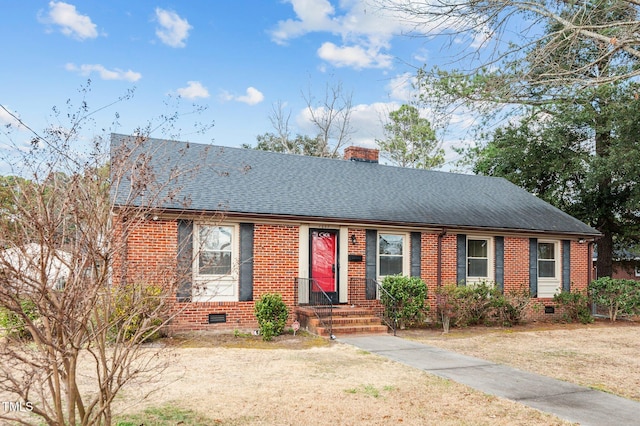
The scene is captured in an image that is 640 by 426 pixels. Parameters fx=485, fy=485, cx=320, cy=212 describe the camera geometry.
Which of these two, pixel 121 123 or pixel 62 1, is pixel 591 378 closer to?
pixel 121 123

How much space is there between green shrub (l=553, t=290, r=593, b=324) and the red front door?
7913 millimetres

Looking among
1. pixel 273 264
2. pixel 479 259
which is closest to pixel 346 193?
pixel 273 264

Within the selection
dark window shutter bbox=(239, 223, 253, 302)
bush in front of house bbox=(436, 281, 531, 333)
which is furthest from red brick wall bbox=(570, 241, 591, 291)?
dark window shutter bbox=(239, 223, 253, 302)

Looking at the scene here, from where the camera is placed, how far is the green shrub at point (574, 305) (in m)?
15.7

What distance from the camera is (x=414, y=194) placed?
16234 millimetres

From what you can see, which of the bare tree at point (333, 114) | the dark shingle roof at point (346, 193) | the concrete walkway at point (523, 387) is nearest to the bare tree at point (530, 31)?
the concrete walkway at point (523, 387)

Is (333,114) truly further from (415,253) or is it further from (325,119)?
(415,253)

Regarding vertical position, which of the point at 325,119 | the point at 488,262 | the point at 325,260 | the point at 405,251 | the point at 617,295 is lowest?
the point at 617,295

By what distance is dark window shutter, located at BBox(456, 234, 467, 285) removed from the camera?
1485 cm

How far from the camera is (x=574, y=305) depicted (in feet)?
52.0

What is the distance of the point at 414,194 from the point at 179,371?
1061 cm

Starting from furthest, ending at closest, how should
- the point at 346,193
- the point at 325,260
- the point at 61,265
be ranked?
the point at 346,193 → the point at 325,260 → the point at 61,265

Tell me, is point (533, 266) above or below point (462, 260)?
below

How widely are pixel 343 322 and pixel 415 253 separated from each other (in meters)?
3.58
